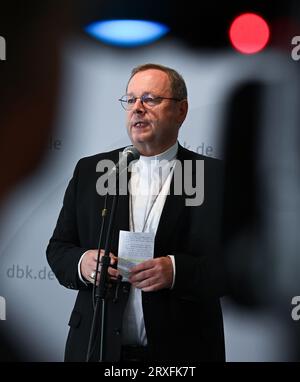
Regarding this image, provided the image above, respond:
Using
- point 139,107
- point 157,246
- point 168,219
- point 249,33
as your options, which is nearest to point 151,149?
point 139,107

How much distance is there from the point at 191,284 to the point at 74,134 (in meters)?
1.00

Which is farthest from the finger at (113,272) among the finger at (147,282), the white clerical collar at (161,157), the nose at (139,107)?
the nose at (139,107)

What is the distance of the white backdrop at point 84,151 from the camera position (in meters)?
2.85

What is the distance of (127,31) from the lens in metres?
2.96

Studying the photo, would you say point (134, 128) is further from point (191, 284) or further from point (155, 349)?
point (155, 349)

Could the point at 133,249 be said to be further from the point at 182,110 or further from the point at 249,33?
the point at 249,33

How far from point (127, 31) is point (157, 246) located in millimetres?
1130

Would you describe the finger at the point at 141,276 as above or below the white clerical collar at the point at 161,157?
below

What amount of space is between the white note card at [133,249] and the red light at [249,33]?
42.5 inches

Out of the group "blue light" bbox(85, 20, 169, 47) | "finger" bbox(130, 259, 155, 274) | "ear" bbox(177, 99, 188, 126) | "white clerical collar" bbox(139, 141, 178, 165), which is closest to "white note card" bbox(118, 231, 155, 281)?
"finger" bbox(130, 259, 155, 274)

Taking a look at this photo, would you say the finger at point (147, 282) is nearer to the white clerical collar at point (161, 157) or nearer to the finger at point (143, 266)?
the finger at point (143, 266)

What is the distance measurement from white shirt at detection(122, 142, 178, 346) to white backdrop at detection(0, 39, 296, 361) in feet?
0.66

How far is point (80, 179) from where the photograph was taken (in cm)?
291

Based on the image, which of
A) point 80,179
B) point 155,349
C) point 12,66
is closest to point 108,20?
point 12,66
